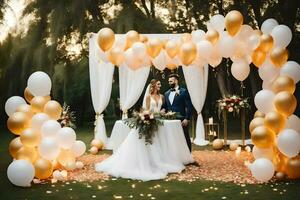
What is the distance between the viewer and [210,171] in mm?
7750

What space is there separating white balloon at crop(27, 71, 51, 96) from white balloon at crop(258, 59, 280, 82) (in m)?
3.47

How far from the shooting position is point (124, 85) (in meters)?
11.8

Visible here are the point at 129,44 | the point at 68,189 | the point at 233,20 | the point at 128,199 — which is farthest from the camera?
the point at 129,44

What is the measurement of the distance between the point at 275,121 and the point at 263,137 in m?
0.29

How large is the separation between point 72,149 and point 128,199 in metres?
2.59

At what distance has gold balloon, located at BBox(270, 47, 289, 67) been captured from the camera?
694cm

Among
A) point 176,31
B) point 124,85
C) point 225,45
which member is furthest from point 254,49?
point 176,31

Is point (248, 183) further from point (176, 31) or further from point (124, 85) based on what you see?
point (176, 31)

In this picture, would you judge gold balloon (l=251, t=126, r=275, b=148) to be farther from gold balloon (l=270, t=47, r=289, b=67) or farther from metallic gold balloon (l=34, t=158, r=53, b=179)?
metallic gold balloon (l=34, t=158, r=53, b=179)

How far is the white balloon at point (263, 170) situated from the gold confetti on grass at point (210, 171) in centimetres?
15

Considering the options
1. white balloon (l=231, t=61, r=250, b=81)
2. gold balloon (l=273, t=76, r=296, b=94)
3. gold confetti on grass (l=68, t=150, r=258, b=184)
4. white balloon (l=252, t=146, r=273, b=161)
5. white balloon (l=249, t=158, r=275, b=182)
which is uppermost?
white balloon (l=231, t=61, r=250, b=81)

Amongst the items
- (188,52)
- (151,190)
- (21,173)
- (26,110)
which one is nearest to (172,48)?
(188,52)

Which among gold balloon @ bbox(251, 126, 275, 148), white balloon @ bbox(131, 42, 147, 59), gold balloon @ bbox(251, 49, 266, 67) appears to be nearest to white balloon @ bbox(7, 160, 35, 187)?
white balloon @ bbox(131, 42, 147, 59)

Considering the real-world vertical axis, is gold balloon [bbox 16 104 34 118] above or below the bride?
above
